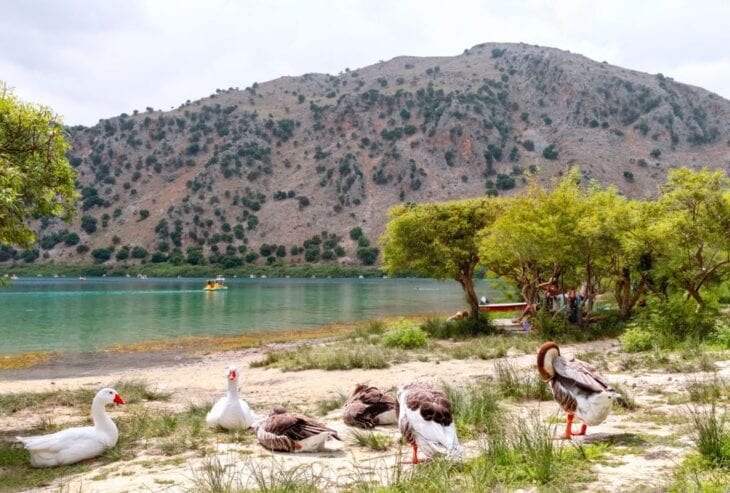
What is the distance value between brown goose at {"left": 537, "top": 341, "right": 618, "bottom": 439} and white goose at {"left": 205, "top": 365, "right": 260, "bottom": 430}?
4597 millimetres

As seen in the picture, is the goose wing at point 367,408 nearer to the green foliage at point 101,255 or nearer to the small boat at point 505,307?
the small boat at point 505,307

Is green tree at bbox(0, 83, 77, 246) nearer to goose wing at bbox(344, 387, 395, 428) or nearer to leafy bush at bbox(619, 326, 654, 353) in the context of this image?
goose wing at bbox(344, 387, 395, 428)

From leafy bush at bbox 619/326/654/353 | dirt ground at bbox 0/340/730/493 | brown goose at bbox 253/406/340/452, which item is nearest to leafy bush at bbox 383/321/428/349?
dirt ground at bbox 0/340/730/493

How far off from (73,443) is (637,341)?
14.3 m

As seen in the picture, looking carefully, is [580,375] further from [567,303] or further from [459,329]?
[567,303]

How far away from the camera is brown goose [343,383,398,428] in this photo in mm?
8133

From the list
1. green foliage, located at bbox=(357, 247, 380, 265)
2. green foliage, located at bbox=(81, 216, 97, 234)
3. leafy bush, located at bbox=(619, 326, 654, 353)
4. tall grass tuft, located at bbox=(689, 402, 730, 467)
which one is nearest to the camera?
tall grass tuft, located at bbox=(689, 402, 730, 467)

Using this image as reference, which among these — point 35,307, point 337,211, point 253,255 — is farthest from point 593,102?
point 35,307

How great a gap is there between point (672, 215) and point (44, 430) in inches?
684

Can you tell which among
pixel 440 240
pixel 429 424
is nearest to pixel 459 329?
pixel 440 240

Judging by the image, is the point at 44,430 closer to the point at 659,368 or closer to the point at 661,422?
the point at 661,422

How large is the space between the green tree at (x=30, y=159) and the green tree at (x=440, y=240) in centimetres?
1740

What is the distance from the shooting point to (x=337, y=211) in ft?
374

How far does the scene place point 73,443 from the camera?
6.88m
